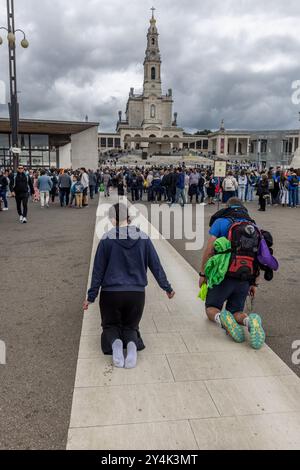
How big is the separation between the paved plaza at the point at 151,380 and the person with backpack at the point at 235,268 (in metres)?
0.23

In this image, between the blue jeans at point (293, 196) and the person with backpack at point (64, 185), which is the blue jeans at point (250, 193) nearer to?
the blue jeans at point (293, 196)

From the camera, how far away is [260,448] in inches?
110

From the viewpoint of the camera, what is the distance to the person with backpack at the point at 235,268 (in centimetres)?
434

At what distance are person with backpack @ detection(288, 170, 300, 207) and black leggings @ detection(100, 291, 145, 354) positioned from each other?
15.6 meters

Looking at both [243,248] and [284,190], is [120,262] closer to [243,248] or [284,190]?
[243,248]

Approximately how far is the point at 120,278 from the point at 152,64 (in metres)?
123

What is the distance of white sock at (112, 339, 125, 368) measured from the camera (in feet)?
12.6

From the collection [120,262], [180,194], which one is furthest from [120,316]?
[180,194]

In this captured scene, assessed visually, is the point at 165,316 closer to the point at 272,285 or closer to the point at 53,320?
the point at 53,320

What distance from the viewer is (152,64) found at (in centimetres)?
11694

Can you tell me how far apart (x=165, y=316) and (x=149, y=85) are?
12110 cm

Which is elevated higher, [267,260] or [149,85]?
[149,85]

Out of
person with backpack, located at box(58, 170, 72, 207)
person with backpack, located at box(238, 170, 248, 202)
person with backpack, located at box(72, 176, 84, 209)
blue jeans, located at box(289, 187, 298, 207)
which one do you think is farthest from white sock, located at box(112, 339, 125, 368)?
person with backpack, located at box(238, 170, 248, 202)
